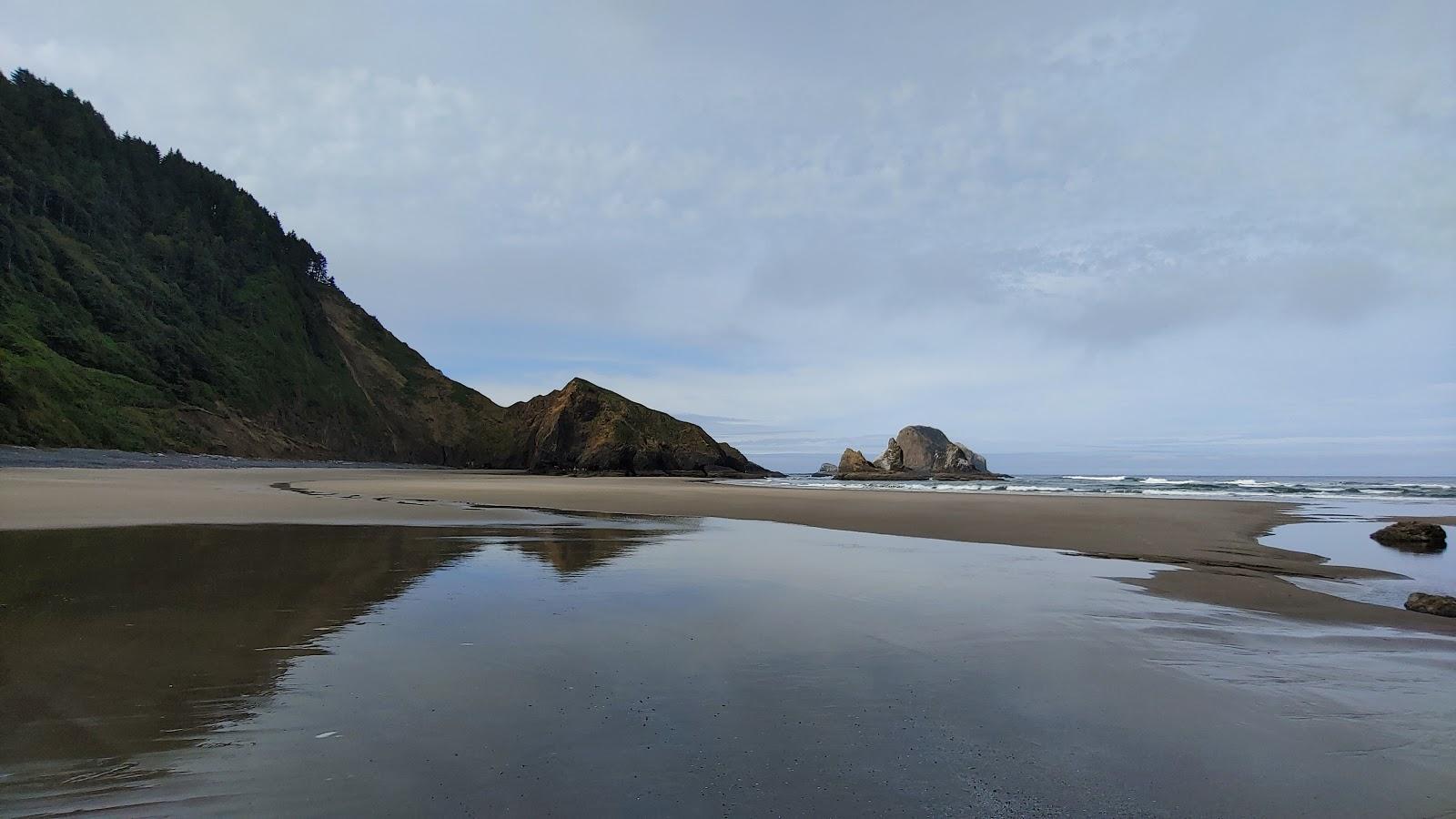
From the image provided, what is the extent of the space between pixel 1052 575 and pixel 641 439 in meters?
78.5

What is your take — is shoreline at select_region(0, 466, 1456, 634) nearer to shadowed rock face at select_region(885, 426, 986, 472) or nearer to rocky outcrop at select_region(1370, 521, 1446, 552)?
rocky outcrop at select_region(1370, 521, 1446, 552)

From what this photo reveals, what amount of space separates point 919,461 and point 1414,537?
72.3 meters

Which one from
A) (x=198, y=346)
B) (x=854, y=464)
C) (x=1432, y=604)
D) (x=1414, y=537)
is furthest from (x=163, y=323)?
(x=1414, y=537)

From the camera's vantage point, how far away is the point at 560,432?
88312 mm

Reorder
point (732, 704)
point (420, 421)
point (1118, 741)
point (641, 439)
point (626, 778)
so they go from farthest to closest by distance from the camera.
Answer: point (420, 421) → point (641, 439) → point (732, 704) → point (1118, 741) → point (626, 778)

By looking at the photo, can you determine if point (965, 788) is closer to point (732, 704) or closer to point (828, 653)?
point (732, 704)

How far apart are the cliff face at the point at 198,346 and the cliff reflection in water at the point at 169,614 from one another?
40213 mm

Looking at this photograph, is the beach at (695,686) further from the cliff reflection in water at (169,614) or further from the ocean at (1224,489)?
the ocean at (1224,489)

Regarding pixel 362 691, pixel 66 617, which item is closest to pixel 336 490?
pixel 66 617

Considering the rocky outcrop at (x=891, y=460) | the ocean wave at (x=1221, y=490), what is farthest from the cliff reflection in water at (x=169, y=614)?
the rocky outcrop at (x=891, y=460)

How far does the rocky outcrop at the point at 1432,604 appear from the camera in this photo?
23.7 ft

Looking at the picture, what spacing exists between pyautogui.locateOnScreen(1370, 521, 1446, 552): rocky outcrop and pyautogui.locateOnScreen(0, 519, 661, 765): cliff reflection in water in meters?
16.4

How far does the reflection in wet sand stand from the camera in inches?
118

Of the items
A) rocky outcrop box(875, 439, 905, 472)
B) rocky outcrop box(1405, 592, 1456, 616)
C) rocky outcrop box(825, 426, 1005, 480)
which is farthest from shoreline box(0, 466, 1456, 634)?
rocky outcrop box(875, 439, 905, 472)
